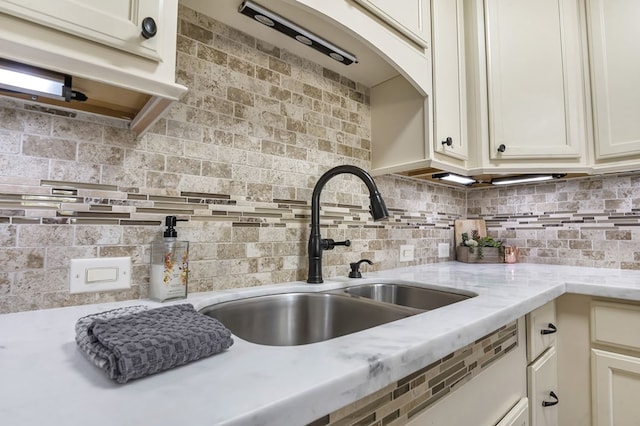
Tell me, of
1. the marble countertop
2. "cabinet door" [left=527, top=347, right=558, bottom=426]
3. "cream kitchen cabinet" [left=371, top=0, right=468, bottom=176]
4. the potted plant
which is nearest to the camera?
the marble countertop

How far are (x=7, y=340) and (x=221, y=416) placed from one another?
489 mm

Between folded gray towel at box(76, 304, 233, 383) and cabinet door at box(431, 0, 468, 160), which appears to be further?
cabinet door at box(431, 0, 468, 160)

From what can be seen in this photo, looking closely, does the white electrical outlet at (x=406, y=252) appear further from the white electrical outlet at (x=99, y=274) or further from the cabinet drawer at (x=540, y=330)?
the white electrical outlet at (x=99, y=274)

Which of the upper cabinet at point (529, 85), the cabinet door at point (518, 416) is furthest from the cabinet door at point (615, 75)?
the cabinet door at point (518, 416)

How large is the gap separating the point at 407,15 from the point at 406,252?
1069 millimetres

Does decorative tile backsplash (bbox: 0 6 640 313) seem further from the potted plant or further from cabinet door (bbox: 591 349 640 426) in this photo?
cabinet door (bbox: 591 349 640 426)

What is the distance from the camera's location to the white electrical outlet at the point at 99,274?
0.79 metres

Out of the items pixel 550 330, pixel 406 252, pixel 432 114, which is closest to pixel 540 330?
pixel 550 330

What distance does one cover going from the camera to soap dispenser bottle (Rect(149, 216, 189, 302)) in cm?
84

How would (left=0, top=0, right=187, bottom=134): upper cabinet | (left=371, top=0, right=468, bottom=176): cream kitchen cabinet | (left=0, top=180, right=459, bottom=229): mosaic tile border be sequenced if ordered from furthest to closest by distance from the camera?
(left=371, top=0, right=468, bottom=176): cream kitchen cabinet, (left=0, top=180, right=459, bottom=229): mosaic tile border, (left=0, top=0, right=187, bottom=134): upper cabinet

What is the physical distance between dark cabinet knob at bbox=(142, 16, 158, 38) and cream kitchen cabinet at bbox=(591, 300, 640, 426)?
5.26ft

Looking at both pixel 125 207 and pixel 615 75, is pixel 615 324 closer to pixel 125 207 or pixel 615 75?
pixel 615 75

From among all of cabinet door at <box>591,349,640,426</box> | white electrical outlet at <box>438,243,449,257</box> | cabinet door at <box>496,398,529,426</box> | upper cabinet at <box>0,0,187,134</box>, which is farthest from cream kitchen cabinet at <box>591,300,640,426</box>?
upper cabinet at <box>0,0,187,134</box>

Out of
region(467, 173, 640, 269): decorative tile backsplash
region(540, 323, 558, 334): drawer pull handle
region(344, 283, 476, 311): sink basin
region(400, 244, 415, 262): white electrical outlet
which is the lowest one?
region(540, 323, 558, 334): drawer pull handle
